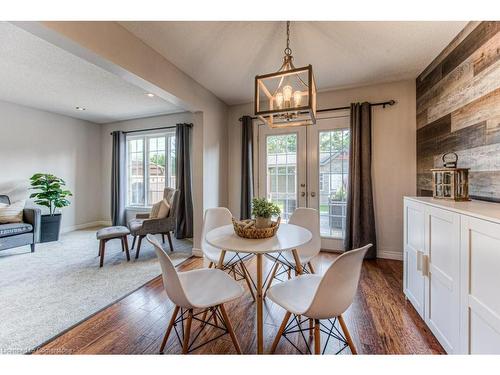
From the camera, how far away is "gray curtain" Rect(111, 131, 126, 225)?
508cm

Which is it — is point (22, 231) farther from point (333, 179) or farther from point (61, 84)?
point (333, 179)

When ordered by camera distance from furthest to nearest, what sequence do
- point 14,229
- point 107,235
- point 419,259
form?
point 14,229, point 107,235, point 419,259

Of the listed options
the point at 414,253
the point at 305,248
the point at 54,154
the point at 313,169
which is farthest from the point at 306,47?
the point at 54,154

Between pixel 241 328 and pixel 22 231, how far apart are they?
12.5ft

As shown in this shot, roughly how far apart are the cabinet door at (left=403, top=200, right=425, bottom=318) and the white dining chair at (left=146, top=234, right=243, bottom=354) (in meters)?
1.51

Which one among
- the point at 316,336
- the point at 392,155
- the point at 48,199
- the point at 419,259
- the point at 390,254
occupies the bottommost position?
the point at 390,254

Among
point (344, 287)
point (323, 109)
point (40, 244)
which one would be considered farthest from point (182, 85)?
point (40, 244)

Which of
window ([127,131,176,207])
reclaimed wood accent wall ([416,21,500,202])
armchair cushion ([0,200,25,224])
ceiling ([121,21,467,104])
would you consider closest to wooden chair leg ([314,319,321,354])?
reclaimed wood accent wall ([416,21,500,202])

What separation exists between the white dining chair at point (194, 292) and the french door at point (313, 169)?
2339 millimetres

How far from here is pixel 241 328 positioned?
5.66 ft

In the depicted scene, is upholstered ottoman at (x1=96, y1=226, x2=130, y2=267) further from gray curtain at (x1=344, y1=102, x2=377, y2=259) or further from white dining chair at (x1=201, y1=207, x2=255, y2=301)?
gray curtain at (x1=344, y1=102, x2=377, y2=259)
